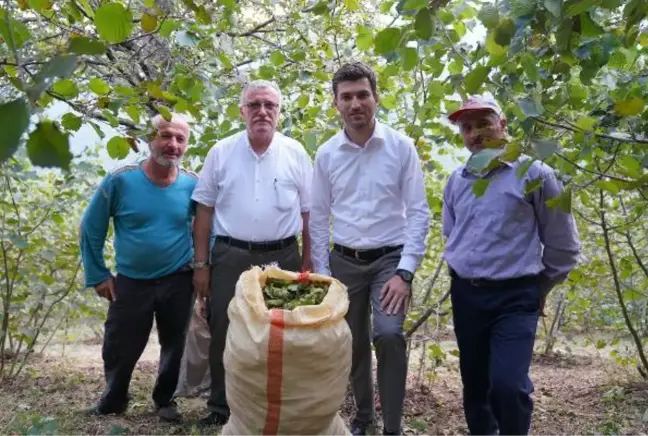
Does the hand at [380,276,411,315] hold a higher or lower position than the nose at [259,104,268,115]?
lower

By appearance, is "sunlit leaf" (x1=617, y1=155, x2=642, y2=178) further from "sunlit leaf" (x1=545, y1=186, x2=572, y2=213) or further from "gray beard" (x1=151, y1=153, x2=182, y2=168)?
"gray beard" (x1=151, y1=153, x2=182, y2=168)

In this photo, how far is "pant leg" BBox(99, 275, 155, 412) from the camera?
3.74 m

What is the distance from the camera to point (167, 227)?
146 inches

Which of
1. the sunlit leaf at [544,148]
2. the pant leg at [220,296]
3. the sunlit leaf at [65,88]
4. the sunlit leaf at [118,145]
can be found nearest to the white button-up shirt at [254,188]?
the pant leg at [220,296]

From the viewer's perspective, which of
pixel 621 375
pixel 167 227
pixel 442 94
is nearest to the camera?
pixel 442 94

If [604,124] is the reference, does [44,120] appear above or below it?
below

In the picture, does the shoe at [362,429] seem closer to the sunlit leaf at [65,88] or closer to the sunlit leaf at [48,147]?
the sunlit leaf at [65,88]

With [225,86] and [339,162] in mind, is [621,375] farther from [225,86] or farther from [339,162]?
[225,86]

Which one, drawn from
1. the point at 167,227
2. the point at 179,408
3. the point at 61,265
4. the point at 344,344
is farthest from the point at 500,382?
the point at 61,265

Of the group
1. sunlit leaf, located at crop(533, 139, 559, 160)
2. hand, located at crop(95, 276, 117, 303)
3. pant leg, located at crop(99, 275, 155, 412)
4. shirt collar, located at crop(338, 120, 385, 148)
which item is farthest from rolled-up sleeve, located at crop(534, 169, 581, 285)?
hand, located at crop(95, 276, 117, 303)

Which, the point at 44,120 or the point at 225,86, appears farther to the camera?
the point at 225,86

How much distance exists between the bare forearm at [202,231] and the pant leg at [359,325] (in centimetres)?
79

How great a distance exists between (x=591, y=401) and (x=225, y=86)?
11.1 ft

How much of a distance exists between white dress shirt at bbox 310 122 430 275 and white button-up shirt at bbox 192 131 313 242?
0.32 meters
